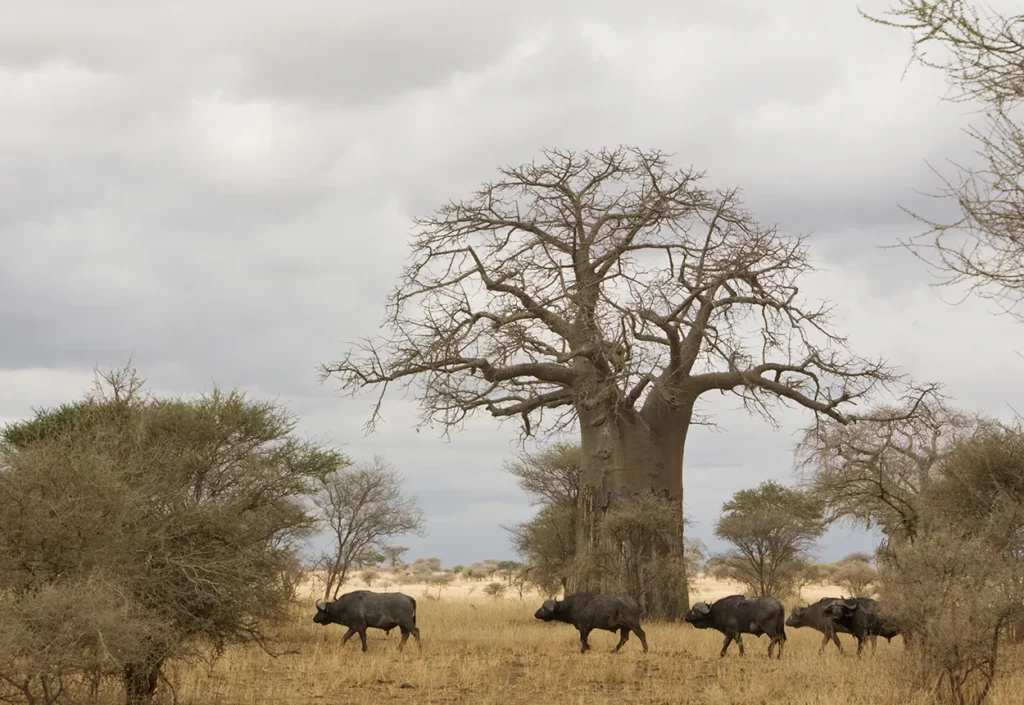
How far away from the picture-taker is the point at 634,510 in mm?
18469

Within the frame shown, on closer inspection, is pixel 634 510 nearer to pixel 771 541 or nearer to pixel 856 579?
pixel 771 541

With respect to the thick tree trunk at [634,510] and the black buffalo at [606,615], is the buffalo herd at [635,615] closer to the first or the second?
the black buffalo at [606,615]

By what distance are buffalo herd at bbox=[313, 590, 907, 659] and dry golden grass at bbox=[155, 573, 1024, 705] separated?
317 mm


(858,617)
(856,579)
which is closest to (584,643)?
(858,617)

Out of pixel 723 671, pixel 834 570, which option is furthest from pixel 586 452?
pixel 834 570

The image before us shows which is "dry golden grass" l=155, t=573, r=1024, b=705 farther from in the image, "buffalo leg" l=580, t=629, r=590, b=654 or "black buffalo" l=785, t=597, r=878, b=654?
"black buffalo" l=785, t=597, r=878, b=654

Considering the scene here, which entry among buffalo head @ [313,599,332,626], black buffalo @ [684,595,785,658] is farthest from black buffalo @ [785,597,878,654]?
buffalo head @ [313,599,332,626]

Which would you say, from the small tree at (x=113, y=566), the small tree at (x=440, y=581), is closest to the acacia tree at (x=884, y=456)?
the small tree at (x=113, y=566)

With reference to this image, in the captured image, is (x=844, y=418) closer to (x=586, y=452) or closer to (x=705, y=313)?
(x=705, y=313)

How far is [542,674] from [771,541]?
694 inches

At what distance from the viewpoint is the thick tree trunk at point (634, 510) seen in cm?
1873

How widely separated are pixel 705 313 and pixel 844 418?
3.36 meters

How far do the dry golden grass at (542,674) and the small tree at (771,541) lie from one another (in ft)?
40.1

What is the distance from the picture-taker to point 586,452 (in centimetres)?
1967
